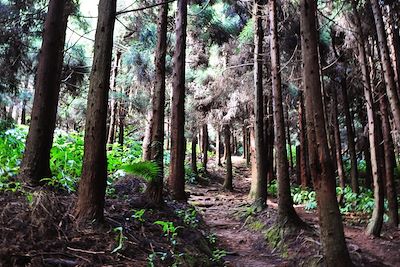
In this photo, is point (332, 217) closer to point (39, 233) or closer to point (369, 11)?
point (39, 233)

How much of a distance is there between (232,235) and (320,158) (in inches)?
185

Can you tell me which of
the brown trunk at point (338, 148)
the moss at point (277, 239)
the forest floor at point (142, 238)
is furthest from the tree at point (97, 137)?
the brown trunk at point (338, 148)

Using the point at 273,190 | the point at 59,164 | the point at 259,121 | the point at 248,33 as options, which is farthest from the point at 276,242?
the point at 273,190

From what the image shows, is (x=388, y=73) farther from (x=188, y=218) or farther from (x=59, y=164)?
(x=59, y=164)

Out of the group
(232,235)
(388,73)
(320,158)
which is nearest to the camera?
(320,158)

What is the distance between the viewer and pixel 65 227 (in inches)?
156

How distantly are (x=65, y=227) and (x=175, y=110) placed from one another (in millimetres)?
6559

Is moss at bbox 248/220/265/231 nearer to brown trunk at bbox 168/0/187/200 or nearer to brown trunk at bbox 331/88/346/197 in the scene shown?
brown trunk at bbox 168/0/187/200

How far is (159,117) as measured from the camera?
7.99 m

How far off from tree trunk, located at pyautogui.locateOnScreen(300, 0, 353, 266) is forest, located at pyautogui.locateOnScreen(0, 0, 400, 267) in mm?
15

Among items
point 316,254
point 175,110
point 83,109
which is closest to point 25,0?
point 175,110

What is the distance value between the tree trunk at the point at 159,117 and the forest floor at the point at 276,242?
1898mm

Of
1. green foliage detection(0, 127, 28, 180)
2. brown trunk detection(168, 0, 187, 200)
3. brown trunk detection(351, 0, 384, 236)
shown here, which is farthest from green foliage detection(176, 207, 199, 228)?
brown trunk detection(351, 0, 384, 236)

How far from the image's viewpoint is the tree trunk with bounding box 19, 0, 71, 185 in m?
5.55
